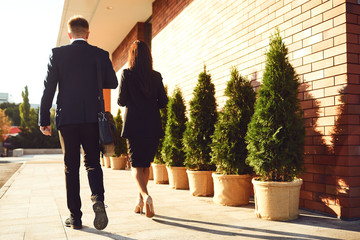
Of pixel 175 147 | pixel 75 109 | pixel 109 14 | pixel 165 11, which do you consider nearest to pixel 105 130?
pixel 75 109

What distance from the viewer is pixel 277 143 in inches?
147

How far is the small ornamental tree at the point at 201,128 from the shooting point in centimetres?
537

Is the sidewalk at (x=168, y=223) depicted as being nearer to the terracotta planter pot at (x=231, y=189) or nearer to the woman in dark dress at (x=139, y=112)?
the terracotta planter pot at (x=231, y=189)

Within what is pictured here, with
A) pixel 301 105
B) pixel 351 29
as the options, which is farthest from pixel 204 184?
pixel 351 29

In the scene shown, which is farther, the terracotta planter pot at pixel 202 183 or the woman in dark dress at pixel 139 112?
the terracotta planter pot at pixel 202 183

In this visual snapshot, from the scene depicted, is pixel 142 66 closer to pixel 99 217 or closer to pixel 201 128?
pixel 99 217

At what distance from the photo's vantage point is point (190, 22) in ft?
24.8

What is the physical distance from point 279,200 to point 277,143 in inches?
24.4

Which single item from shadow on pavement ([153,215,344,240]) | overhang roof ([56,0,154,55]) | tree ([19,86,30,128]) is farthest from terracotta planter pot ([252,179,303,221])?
tree ([19,86,30,128])

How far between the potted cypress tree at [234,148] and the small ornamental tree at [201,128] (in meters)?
0.55

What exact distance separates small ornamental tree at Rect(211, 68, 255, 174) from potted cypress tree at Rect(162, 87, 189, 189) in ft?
4.44

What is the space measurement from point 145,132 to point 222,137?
1.42 metres

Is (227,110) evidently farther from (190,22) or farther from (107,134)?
(190,22)

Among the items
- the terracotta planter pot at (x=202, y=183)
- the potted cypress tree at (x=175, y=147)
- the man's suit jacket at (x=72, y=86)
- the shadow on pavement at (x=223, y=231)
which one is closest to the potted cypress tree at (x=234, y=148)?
the terracotta planter pot at (x=202, y=183)
